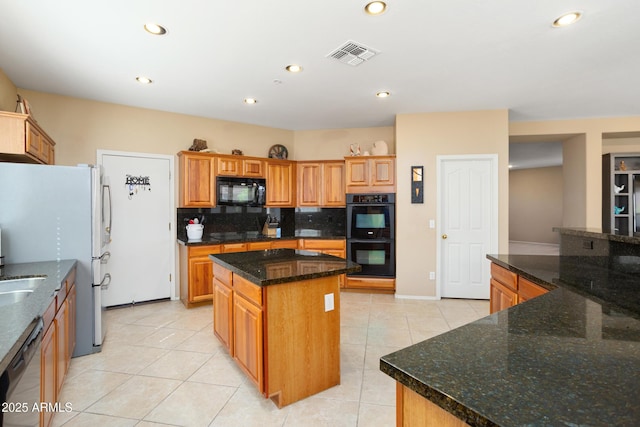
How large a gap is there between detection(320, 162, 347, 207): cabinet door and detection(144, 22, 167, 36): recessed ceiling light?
10.0ft

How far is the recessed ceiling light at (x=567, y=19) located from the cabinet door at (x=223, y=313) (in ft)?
10.7

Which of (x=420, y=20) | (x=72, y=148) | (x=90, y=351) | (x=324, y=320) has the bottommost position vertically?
(x=90, y=351)

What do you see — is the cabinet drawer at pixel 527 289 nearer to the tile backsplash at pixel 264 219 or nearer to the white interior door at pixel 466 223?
the white interior door at pixel 466 223

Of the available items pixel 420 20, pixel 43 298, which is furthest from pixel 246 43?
pixel 43 298

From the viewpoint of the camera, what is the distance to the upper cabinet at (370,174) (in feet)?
15.3

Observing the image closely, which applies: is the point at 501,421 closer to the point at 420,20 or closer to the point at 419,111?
the point at 420,20

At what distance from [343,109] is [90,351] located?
156 inches

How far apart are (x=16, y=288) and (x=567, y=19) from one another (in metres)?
4.35

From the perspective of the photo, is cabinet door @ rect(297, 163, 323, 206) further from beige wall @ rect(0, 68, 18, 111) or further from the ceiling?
beige wall @ rect(0, 68, 18, 111)

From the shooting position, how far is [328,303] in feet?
7.38

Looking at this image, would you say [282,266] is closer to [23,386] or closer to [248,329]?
[248,329]

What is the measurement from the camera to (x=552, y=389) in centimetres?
68

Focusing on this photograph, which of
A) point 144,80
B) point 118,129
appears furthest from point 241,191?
point 144,80

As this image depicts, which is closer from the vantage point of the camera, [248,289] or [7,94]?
[248,289]
